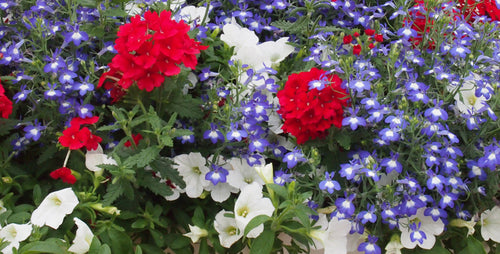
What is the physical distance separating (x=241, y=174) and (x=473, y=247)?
2.16 feet

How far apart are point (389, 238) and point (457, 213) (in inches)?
7.6

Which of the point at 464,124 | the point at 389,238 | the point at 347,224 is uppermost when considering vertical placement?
the point at 464,124

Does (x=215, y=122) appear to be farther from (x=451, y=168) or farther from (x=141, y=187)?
(x=451, y=168)

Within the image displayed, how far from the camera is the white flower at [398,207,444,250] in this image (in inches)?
58.0

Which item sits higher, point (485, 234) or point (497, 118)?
point (497, 118)

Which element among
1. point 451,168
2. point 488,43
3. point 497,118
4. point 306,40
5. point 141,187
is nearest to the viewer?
point 451,168

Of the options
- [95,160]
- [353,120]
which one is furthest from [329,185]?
[95,160]

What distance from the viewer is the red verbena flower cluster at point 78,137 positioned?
4.81ft

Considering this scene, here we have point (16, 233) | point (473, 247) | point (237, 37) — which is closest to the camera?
point (16, 233)

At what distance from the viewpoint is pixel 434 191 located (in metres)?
1.50

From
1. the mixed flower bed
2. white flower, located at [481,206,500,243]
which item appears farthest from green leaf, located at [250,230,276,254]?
white flower, located at [481,206,500,243]

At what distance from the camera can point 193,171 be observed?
1602mm

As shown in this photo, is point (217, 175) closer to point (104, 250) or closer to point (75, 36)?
point (104, 250)

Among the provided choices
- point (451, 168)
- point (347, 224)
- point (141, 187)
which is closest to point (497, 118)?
point (451, 168)
